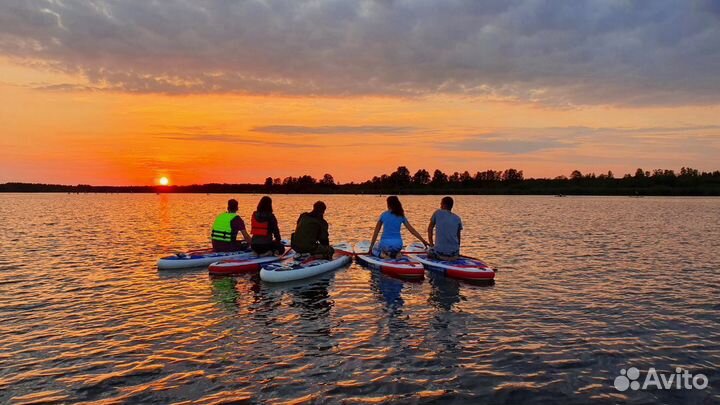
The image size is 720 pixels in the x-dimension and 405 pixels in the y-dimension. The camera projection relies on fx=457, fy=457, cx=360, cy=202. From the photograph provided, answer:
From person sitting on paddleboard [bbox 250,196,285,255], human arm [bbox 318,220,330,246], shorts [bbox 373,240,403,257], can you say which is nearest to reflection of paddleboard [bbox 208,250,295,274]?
person sitting on paddleboard [bbox 250,196,285,255]

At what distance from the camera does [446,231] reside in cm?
1853

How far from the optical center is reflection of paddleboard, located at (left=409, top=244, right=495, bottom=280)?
17281 mm

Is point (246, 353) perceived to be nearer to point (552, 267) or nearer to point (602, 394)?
point (602, 394)

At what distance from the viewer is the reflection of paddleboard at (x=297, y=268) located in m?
17.0

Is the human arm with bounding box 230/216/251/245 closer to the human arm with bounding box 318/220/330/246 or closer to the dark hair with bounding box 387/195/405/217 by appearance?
the human arm with bounding box 318/220/330/246

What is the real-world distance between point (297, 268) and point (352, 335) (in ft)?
22.8

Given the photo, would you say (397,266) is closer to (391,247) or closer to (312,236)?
(391,247)

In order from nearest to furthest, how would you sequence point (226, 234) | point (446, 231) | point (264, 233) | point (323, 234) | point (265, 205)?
point (446, 231) → point (265, 205) → point (323, 234) → point (264, 233) → point (226, 234)

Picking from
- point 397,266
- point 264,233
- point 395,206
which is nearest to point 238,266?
point 264,233

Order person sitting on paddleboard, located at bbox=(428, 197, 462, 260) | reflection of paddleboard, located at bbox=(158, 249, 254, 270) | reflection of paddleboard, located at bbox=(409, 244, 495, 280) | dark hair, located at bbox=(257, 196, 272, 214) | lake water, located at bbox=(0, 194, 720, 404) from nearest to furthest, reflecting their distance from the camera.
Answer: lake water, located at bbox=(0, 194, 720, 404), reflection of paddleboard, located at bbox=(409, 244, 495, 280), person sitting on paddleboard, located at bbox=(428, 197, 462, 260), dark hair, located at bbox=(257, 196, 272, 214), reflection of paddleboard, located at bbox=(158, 249, 254, 270)

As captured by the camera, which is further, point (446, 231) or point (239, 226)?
point (239, 226)

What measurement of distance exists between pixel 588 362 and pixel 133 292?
14.2 metres
